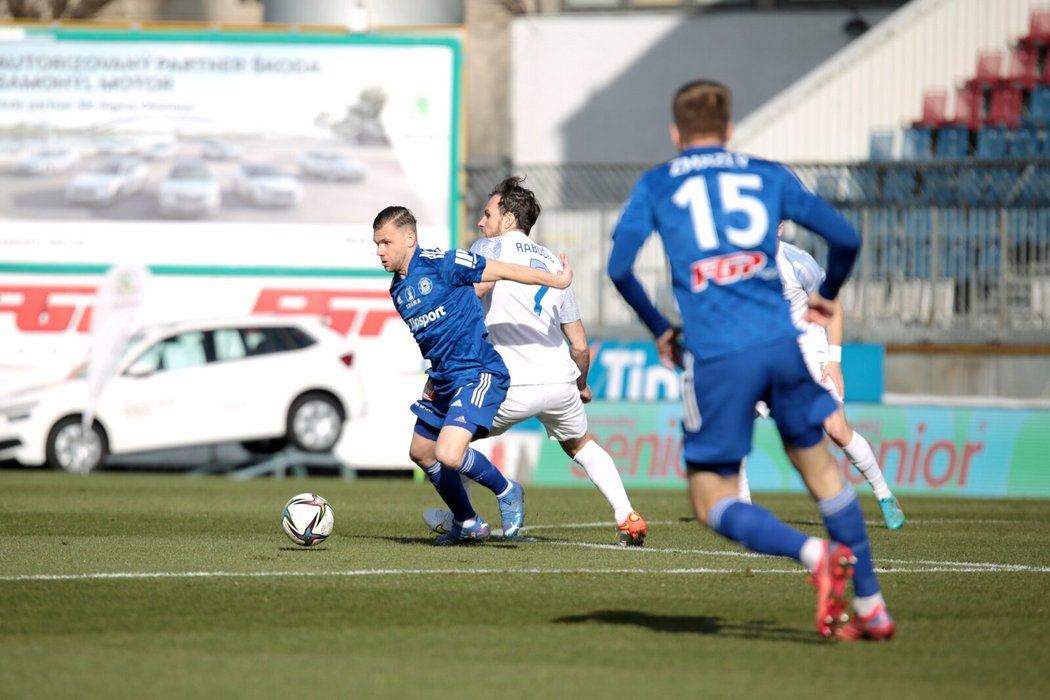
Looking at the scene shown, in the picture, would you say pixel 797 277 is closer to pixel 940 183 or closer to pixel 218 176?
pixel 940 183

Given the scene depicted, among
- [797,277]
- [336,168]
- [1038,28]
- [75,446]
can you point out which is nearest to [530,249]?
[797,277]

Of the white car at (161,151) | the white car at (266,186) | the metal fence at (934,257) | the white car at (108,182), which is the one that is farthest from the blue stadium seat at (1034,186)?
the white car at (108,182)

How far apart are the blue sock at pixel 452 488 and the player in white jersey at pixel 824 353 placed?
2177mm

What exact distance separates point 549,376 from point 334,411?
10977 mm

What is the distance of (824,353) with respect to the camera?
11219 millimetres

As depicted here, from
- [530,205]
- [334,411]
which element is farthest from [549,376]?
[334,411]

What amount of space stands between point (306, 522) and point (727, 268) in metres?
3.77

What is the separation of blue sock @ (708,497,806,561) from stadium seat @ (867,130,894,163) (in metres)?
18.3

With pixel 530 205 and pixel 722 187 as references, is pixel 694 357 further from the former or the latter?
pixel 530 205

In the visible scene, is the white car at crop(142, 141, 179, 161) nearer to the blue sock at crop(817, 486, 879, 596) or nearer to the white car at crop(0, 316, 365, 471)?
the white car at crop(0, 316, 365, 471)

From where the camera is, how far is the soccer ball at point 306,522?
8.86 metres

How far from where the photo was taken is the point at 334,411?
1991 centimetres

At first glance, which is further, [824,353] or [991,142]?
[991,142]

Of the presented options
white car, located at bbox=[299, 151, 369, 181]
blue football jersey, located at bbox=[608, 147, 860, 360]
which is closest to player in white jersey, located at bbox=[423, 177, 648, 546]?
blue football jersey, located at bbox=[608, 147, 860, 360]
